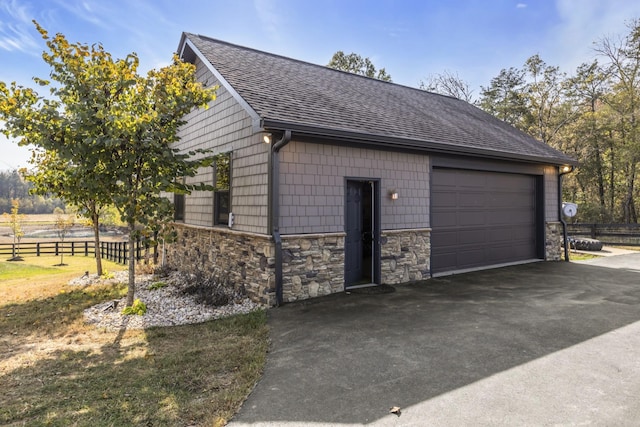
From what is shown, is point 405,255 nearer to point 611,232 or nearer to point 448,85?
point 611,232

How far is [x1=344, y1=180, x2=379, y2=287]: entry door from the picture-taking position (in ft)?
22.7

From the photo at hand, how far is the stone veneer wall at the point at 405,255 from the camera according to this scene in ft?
23.5

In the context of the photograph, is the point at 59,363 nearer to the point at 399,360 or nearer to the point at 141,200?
the point at 141,200

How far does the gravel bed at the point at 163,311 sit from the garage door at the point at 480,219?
4766mm

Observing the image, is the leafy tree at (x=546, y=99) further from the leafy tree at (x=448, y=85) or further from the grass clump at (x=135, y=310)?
the grass clump at (x=135, y=310)

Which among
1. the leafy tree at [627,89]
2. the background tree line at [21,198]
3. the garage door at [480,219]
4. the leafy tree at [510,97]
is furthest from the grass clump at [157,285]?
the background tree line at [21,198]

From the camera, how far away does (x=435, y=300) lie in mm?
6035

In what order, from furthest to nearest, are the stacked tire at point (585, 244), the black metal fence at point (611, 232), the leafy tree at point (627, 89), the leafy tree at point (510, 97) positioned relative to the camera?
the leafy tree at point (510, 97) < the leafy tree at point (627, 89) < the black metal fence at point (611, 232) < the stacked tire at point (585, 244)

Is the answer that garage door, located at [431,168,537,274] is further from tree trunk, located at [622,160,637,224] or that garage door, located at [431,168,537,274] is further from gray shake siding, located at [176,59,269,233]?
tree trunk, located at [622,160,637,224]

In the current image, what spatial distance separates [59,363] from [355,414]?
128 inches

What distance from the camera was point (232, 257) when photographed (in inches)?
267

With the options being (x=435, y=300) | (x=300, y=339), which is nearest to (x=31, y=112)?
(x=300, y=339)

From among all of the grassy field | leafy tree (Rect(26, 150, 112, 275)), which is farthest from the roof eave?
the grassy field

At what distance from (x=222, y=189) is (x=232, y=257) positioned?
1.52m
